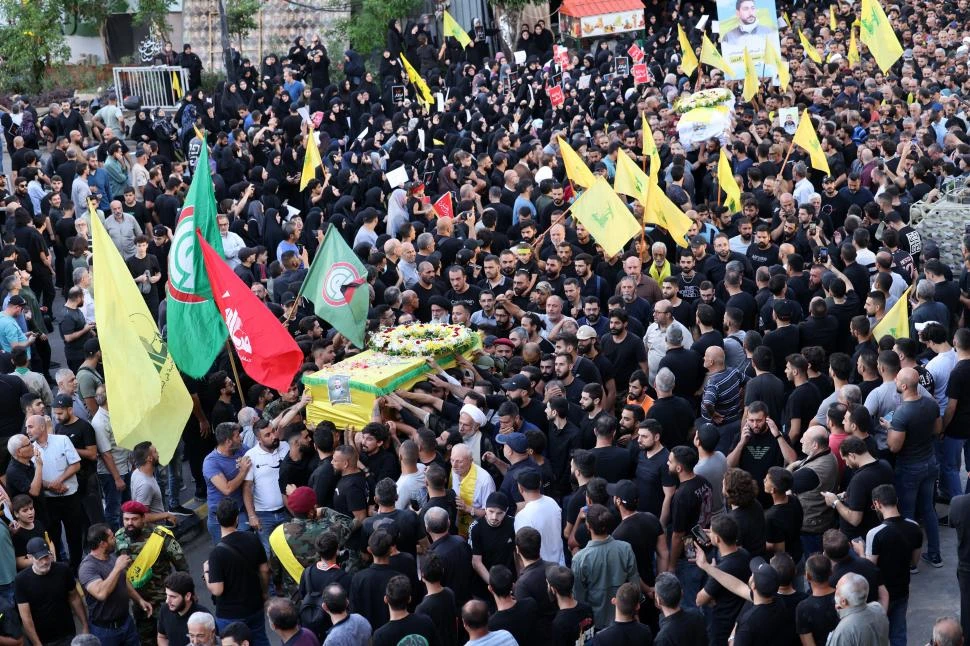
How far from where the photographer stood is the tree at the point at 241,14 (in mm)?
31859

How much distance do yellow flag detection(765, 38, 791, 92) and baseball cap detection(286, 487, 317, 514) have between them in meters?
15.3

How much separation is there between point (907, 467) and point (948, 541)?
3.80 feet

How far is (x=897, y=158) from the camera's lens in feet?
57.0

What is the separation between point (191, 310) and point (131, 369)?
43.6 inches

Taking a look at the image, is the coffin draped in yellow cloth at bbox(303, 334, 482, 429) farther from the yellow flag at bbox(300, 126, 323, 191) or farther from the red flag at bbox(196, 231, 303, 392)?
the yellow flag at bbox(300, 126, 323, 191)

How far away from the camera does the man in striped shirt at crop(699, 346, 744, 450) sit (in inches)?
419

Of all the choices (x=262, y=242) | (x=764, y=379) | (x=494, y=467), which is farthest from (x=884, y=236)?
(x=262, y=242)

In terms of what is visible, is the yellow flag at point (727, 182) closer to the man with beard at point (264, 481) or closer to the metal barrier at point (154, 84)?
the man with beard at point (264, 481)

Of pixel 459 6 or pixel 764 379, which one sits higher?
pixel 459 6

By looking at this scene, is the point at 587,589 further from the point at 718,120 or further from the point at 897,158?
the point at 718,120

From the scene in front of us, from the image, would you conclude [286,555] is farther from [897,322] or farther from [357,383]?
[897,322]

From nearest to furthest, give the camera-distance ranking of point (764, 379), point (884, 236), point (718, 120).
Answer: point (764, 379) < point (884, 236) < point (718, 120)

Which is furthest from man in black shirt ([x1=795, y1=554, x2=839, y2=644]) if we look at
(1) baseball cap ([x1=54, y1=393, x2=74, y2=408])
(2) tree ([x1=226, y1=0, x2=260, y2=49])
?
(2) tree ([x1=226, y1=0, x2=260, y2=49])

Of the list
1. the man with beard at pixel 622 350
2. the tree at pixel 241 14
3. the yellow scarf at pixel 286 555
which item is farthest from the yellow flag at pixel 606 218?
the tree at pixel 241 14
